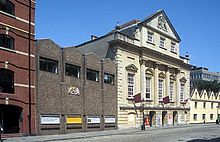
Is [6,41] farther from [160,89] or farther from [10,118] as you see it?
[160,89]

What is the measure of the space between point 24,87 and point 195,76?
129m

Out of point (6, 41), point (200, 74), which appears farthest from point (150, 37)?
point (200, 74)

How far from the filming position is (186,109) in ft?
201

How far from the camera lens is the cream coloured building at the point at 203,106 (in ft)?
225

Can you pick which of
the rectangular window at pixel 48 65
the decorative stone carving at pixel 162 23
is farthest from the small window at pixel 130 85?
the rectangular window at pixel 48 65

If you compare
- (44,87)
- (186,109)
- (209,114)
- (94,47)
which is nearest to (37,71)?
(44,87)

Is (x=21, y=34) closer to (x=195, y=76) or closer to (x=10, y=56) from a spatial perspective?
(x=10, y=56)

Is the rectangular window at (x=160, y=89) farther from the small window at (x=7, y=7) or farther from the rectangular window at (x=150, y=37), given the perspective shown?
the small window at (x=7, y=7)

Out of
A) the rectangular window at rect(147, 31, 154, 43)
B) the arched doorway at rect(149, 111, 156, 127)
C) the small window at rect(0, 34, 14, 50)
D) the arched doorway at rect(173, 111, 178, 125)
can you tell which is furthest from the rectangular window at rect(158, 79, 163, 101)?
the small window at rect(0, 34, 14, 50)

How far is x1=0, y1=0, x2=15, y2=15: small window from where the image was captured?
2833cm

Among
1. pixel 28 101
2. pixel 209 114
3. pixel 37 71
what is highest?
pixel 37 71

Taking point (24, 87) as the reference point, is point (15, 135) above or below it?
below

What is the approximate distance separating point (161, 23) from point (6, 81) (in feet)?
104

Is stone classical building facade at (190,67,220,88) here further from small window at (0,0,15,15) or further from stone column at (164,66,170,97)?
small window at (0,0,15,15)
